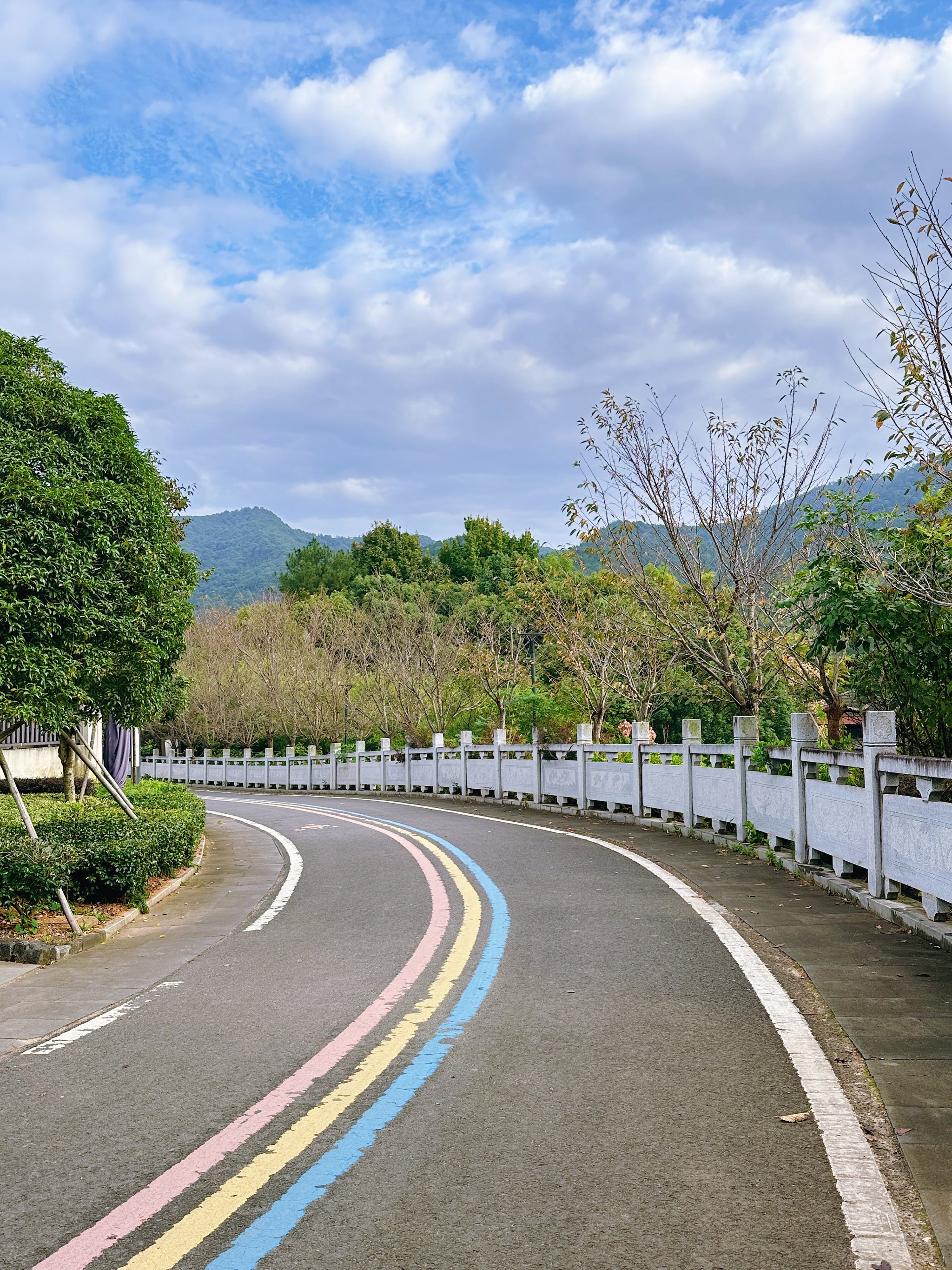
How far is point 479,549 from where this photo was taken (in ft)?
256

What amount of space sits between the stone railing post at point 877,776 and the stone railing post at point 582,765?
12169mm

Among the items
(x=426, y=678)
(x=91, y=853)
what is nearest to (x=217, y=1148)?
(x=91, y=853)

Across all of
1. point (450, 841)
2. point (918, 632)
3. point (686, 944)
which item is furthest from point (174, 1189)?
point (450, 841)

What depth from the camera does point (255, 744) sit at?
188 ft

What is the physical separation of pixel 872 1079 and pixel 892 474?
814 centimetres

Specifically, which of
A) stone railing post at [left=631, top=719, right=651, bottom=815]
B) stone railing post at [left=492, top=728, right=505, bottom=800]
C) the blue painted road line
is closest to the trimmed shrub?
the blue painted road line

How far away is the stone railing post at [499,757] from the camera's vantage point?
89.1 ft

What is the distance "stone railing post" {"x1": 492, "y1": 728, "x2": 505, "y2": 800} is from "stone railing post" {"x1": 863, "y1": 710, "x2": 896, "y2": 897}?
1813 cm

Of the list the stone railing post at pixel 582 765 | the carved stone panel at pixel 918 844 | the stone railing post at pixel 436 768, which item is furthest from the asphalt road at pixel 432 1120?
the stone railing post at pixel 436 768

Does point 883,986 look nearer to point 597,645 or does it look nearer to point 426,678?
point 597,645

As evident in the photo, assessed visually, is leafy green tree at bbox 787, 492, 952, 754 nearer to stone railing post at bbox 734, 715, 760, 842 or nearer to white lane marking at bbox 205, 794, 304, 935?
stone railing post at bbox 734, 715, 760, 842

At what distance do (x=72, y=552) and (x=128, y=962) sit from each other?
3.49 meters

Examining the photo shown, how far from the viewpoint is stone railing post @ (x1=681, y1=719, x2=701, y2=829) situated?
16.1 meters

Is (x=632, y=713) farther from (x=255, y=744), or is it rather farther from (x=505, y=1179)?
(x=505, y=1179)
